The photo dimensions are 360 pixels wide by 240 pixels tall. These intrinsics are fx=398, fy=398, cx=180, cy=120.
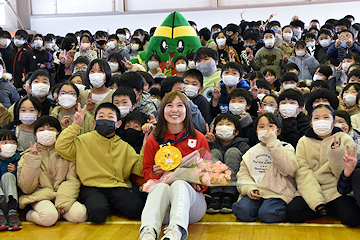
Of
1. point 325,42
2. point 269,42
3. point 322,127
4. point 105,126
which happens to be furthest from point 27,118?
point 325,42

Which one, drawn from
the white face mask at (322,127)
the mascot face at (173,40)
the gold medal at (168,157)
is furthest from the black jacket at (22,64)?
the white face mask at (322,127)

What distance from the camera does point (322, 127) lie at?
3.01m

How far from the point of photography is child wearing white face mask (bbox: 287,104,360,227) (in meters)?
2.91

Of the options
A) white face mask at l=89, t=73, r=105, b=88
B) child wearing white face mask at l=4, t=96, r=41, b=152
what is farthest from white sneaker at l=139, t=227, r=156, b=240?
white face mask at l=89, t=73, r=105, b=88

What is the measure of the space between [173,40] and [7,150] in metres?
3.65

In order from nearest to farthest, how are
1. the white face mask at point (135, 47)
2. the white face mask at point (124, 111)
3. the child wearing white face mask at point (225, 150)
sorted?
the child wearing white face mask at point (225, 150) → the white face mask at point (124, 111) → the white face mask at point (135, 47)

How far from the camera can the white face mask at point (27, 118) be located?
3.53m

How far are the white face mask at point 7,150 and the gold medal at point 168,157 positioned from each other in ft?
3.92

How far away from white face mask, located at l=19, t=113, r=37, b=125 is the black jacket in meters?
3.74

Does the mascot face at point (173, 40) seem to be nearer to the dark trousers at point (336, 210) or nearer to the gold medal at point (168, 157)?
the gold medal at point (168, 157)

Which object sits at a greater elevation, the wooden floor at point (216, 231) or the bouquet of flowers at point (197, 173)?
the bouquet of flowers at point (197, 173)

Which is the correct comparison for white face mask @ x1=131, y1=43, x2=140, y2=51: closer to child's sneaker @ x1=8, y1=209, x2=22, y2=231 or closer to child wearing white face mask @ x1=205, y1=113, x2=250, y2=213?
child wearing white face mask @ x1=205, y1=113, x2=250, y2=213

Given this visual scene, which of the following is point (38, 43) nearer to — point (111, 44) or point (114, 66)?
point (111, 44)

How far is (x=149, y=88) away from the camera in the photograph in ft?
15.4
